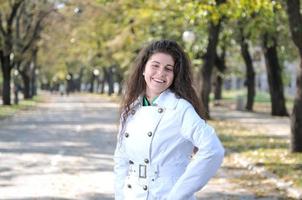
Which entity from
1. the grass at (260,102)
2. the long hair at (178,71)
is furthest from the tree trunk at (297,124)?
the grass at (260,102)

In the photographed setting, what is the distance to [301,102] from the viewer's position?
14344mm

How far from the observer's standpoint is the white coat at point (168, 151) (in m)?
2.83

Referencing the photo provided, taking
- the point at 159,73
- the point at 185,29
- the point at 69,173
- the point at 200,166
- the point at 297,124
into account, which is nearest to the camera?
the point at 200,166

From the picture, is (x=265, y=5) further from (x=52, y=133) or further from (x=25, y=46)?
(x=25, y=46)

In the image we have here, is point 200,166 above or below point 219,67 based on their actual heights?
below

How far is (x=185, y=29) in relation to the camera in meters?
32.1

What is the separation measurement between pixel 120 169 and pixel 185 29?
2909 centimetres

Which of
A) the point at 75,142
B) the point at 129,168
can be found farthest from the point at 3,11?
the point at 129,168

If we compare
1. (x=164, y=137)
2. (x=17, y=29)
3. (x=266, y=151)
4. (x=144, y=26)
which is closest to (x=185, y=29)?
(x=144, y=26)

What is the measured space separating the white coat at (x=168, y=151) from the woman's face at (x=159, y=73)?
49mm

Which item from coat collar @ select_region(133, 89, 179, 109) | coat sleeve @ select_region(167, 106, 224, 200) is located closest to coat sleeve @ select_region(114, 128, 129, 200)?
coat collar @ select_region(133, 89, 179, 109)

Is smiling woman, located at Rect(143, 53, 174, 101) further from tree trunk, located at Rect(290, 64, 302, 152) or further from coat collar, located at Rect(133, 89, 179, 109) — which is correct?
tree trunk, located at Rect(290, 64, 302, 152)

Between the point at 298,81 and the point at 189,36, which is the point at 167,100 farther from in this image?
the point at 189,36

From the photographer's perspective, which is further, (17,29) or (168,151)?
(17,29)
